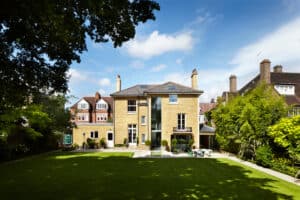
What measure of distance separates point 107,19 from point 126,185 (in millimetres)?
6980

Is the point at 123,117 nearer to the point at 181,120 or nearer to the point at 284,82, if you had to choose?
the point at 181,120

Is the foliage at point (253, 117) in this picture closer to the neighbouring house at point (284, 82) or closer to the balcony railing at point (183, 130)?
the balcony railing at point (183, 130)

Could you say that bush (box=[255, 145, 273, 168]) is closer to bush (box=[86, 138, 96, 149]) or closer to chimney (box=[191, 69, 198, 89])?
chimney (box=[191, 69, 198, 89])

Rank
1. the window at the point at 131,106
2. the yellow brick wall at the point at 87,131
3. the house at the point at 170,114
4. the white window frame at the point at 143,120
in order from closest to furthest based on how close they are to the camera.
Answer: the house at the point at 170,114 → the white window frame at the point at 143,120 → the window at the point at 131,106 → the yellow brick wall at the point at 87,131

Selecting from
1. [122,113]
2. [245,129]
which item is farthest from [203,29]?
[122,113]

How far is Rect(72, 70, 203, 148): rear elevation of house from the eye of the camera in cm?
2834

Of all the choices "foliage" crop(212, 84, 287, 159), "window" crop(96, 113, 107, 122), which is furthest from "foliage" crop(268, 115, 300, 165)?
"window" crop(96, 113, 107, 122)

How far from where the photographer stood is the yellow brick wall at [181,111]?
2834 cm

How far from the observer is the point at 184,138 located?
93.9 ft

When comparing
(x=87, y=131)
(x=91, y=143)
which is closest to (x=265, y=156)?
(x=91, y=143)

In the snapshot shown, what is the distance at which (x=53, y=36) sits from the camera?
6.98m

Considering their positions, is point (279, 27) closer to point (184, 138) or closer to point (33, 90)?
point (33, 90)

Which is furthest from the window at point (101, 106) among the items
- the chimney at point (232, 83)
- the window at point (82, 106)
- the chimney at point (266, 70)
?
the chimney at point (266, 70)

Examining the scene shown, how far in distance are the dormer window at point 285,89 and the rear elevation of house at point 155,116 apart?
11.7 m
